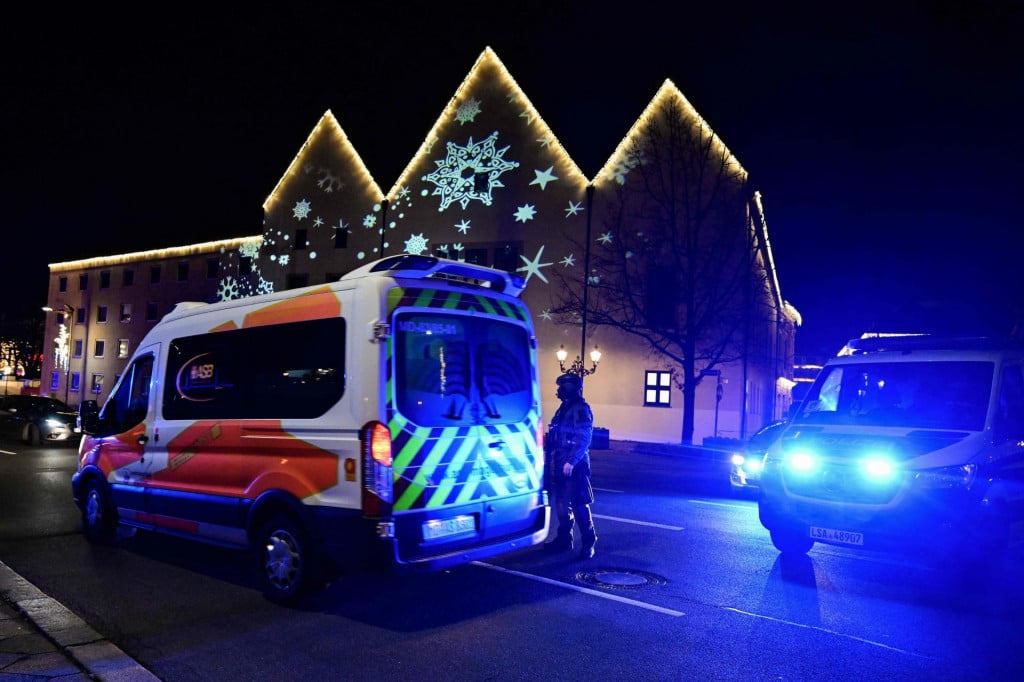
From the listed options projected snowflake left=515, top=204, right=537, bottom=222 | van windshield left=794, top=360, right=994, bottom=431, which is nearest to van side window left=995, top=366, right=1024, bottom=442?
van windshield left=794, top=360, right=994, bottom=431

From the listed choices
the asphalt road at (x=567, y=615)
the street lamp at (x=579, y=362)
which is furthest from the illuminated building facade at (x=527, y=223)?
the asphalt road at (x=567, y=615)

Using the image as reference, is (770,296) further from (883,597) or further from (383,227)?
(883,597)

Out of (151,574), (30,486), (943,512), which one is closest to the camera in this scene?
(943,512)

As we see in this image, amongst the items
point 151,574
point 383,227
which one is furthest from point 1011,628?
point 383,227

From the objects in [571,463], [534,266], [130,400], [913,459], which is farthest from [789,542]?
[534,266]

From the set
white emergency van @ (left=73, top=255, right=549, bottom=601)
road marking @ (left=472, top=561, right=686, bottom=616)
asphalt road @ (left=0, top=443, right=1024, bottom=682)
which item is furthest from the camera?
road marking @ (left=472, top=561, right=686, bottom=616)

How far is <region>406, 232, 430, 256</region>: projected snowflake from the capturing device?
123ft

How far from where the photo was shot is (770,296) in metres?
39.0

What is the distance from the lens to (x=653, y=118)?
32.5 meters

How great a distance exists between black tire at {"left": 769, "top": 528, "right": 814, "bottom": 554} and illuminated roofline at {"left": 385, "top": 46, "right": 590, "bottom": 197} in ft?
91.5

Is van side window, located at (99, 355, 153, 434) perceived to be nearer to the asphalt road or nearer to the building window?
the asphalt road

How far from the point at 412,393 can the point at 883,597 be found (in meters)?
4.39

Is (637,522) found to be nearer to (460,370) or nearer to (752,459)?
(752,459)

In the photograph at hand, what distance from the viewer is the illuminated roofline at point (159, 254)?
47.0 m
